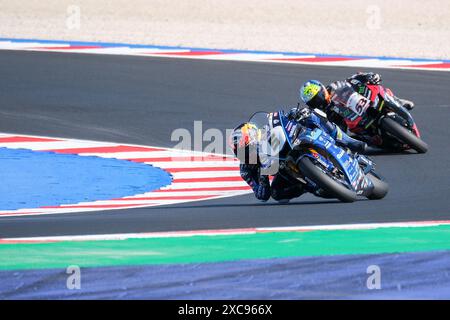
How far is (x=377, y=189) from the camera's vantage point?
11.2 metres

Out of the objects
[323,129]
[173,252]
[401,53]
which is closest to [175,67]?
[401,53]

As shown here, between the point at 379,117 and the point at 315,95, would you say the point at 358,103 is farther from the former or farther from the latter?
the point at 315,95

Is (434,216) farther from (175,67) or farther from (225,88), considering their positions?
(175,67)

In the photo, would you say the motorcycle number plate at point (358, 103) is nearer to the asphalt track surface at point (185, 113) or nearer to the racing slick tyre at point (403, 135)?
the racing slick tyre at point (403, 135)

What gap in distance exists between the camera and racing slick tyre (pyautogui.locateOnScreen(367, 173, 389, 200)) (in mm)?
11195

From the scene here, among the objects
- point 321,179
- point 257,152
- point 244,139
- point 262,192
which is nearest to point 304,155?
point 321,179

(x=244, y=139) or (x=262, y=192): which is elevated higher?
(x=244, y=139)

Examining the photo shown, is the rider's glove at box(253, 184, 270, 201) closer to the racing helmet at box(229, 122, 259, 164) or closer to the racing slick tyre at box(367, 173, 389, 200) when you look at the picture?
the racing helmet at box(229, 122, 259, 164)

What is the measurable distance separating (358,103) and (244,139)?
447 centimetres

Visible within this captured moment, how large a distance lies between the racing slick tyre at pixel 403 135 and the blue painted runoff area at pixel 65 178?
2.72 metres

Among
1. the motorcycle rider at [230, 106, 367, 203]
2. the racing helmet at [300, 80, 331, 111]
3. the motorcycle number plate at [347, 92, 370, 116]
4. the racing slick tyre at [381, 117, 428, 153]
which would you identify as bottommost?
the motorcycle rider at [230, 106, 367, 203]

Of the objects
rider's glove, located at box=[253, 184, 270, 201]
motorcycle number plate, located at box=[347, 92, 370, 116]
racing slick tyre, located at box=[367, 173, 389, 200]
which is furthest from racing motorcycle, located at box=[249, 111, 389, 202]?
motorcycle number plate, located at box=[347, 92, 370, 116]

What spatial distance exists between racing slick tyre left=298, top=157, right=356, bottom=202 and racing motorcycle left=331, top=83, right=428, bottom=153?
153 inches

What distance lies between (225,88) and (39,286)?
1148 centimetres
